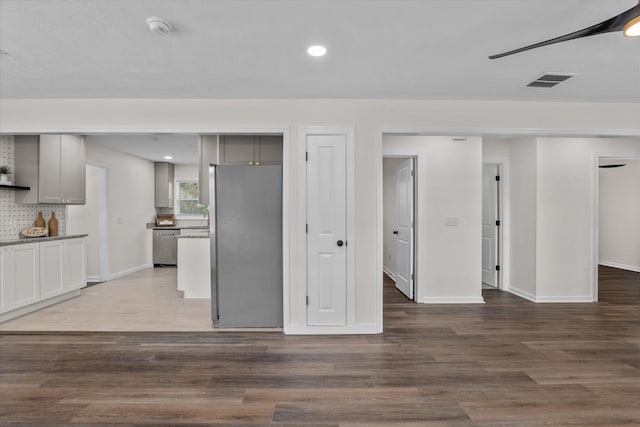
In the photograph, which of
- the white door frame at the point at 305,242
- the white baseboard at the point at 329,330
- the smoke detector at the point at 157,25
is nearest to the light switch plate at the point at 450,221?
the white door frame at the point at 305,242

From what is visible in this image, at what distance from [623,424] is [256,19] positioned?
3.38 m

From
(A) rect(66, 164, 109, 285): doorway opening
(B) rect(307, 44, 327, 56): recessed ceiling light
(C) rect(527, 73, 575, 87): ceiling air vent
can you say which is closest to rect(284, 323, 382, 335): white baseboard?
(B) rect(307, 44, 327, 56): recessed ceiling light

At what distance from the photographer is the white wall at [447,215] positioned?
4.77 m

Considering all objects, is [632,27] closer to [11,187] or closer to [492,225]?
[492,225]

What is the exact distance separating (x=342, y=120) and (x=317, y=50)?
1.12m

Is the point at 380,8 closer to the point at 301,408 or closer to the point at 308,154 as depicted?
→ the point at 308,154

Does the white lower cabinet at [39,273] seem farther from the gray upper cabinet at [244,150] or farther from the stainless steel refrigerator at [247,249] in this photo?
the stainless steel refrigerator at [247,249]

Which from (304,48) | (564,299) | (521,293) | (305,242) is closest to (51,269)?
(305,242)

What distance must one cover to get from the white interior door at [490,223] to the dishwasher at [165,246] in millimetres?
6360

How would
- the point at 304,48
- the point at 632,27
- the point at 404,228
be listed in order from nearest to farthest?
1. the point at 632,27
2. the point at 304,48
3. the point at 404,228

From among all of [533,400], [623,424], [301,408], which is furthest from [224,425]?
[623,424]

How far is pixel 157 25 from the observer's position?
2084 mm

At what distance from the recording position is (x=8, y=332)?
3.52 m

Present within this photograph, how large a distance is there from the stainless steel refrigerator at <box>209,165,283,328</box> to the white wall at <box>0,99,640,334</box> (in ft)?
0.80
